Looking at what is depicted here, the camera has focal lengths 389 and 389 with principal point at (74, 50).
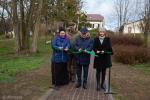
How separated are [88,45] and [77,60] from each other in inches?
24.5

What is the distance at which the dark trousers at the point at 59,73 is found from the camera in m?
12.4

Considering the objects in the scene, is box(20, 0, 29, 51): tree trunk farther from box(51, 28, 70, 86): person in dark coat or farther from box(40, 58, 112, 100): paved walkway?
box(40, 58, 112, 100): paved walkway

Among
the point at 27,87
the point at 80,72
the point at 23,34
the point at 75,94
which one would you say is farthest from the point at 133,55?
the point at 23,34

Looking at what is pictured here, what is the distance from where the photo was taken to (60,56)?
12.3m

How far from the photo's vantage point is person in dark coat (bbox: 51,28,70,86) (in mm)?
12180

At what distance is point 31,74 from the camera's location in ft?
50.4

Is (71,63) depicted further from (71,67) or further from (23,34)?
(23,34)

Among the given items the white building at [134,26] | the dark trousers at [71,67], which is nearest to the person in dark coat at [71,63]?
the dark trousers at [71,67]

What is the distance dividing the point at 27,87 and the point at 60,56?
141 cm

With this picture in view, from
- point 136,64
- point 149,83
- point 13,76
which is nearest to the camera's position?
point 149,83

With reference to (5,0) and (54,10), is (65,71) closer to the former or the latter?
(5,0)

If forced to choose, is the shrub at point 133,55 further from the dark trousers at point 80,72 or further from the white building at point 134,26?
the white building at point 134,26

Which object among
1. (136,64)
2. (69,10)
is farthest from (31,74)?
(69,10)

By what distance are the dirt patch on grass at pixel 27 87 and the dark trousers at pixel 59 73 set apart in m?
0.36
